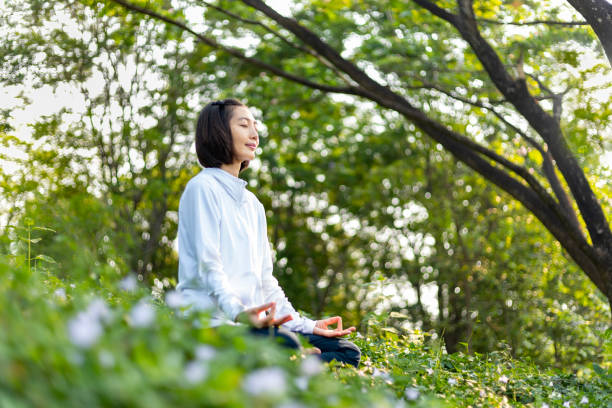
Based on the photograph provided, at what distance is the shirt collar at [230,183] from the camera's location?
2934mm

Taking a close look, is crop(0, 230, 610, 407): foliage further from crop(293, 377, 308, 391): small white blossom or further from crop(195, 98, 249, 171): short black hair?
crop(195, 98, 249, 171): short black hair

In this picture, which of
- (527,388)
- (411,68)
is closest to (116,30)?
(411,68)

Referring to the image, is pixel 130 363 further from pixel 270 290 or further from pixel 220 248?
pixel 270 290

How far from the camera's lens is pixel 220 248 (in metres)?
2.75

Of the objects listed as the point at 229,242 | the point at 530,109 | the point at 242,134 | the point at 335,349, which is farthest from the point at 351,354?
the point at 530,109

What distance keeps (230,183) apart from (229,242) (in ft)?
1.04

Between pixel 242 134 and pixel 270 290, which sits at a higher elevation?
pixel 242 134

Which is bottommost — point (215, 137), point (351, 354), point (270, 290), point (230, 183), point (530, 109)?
point (351, 354)

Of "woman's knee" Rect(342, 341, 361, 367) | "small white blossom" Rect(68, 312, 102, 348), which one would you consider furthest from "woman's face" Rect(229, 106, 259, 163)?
"small white blossom" Rect(68, 312, 102, 348)

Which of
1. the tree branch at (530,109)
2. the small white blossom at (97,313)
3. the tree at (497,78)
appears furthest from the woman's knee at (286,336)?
the tree branch at (530,109)

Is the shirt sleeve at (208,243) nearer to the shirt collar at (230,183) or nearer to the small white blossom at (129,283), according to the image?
the shirt collar at (230,183)

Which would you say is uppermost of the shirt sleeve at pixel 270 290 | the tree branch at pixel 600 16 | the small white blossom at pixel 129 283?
the tree branch at pixel 600 16

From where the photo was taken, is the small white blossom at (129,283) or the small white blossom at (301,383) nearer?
the small white blossom at (301,383)

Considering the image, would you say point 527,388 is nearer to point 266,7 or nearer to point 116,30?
point 266,7
